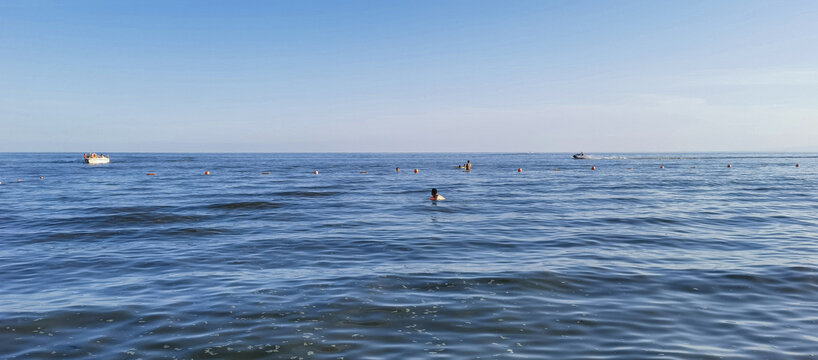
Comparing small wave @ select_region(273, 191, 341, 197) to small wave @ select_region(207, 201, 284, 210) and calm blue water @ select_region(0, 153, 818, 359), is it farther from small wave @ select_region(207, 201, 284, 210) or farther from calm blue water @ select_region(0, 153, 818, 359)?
calm blue water @ select_region(0, 153, 818, 359)

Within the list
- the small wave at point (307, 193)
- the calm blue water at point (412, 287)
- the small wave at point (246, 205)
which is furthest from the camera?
the small wave at point (307, 193)

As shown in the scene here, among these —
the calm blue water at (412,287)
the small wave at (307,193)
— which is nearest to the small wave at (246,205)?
the calm blue water at (412,287)

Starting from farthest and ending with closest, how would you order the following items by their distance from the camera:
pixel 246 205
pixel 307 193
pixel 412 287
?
pixel 307 193, pixel 246 205, pixel 412 287

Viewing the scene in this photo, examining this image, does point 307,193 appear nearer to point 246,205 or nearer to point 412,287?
point 246,205

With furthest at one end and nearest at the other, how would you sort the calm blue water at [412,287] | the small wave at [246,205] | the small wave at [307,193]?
the small wave at [307,193], the small wave at [246,205], the calm blue water at [412,287]

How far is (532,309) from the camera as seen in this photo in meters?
10.4

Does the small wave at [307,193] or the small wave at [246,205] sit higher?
the small wave at [307,193]

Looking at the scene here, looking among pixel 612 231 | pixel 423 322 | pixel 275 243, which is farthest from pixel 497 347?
pixel 612 231

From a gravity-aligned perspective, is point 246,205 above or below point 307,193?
below

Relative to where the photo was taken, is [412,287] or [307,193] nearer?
[412,287]

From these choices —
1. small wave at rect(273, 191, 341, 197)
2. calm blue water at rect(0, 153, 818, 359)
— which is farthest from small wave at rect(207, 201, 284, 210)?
small wave at rect(273, 191, 341, 197)

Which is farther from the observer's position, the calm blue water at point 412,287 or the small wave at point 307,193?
the small wave at point 307,193

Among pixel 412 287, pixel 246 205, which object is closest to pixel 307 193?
pixel 246 205

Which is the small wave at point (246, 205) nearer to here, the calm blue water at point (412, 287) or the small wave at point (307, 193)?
the calm blue water at point (412, 287)
